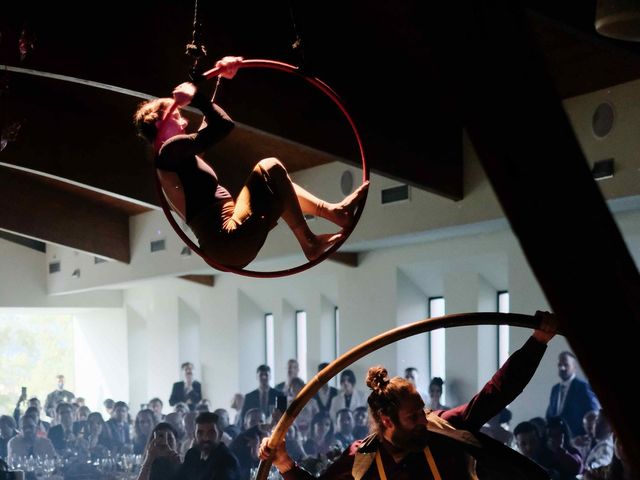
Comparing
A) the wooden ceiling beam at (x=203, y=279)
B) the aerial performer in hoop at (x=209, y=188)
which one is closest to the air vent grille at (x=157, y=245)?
the wooden ceiling beam at (x=203, y=279)

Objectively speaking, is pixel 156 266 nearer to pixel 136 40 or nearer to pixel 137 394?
pixel 137 394

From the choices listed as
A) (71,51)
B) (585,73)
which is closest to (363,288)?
(585,73)

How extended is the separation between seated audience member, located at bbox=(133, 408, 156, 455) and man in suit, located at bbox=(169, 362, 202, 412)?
246 cm

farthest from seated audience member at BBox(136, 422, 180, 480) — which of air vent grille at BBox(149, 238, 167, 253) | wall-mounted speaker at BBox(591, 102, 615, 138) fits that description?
air vent grille at BBox(149, 238, 167, 253)

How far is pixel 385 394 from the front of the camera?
2.95m

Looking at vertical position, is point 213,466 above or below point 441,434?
below

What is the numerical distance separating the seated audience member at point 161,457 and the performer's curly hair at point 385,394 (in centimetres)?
412

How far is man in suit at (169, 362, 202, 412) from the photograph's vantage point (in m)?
12.2

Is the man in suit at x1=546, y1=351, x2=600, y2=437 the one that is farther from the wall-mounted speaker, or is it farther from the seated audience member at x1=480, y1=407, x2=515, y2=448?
the wall-mounted speaker

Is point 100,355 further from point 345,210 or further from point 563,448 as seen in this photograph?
point 345,210

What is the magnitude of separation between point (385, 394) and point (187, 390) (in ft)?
32.3

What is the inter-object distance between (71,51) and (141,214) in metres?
6.57

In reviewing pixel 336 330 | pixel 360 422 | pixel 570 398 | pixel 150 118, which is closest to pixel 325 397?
pixel 360 422

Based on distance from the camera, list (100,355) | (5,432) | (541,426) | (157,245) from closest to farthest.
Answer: (541,426), (5,432), (157,245), (100,355)
